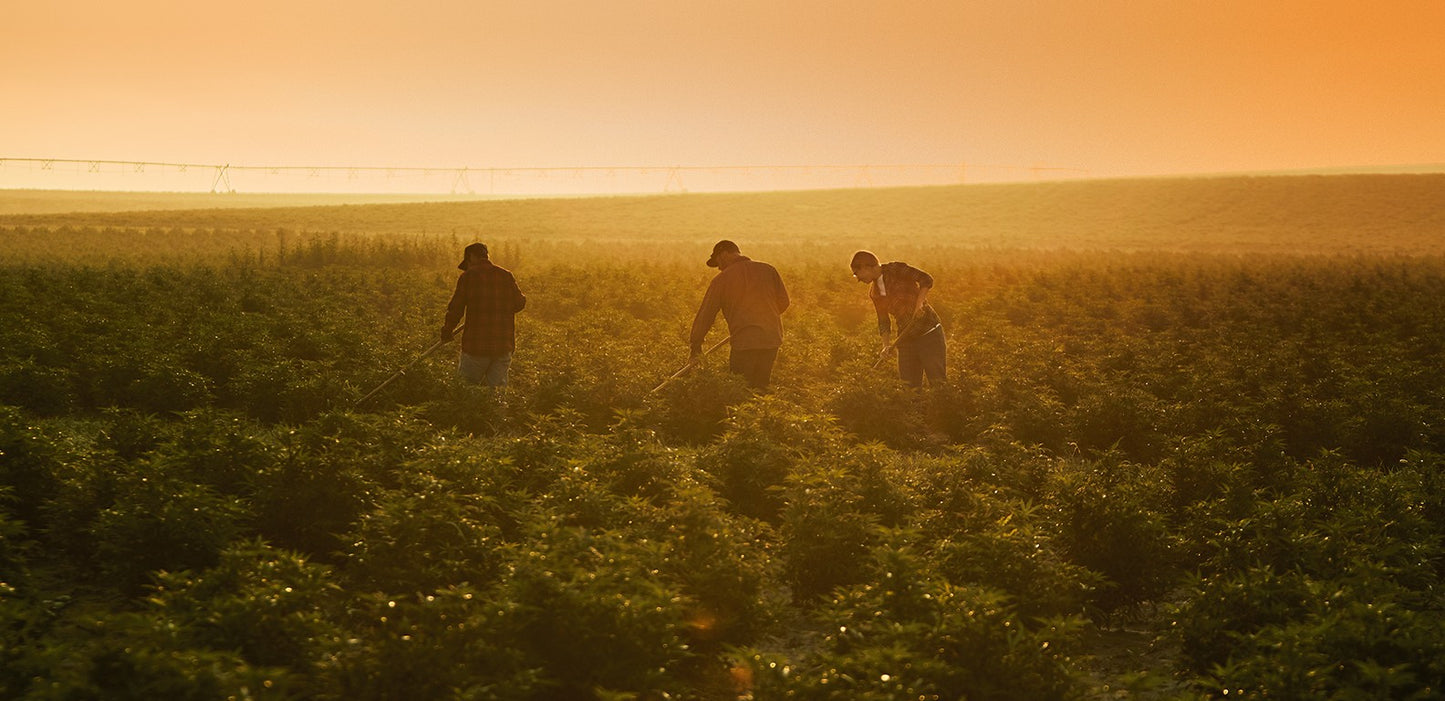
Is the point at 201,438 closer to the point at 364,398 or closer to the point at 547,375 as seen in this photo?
the point at 364,398

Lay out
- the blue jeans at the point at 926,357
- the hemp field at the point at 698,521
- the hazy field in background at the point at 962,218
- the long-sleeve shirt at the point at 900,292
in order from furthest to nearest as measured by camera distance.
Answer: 1. the hazy field in background at the point at 962,218
2. the blue jeans at the point at 926,357
3. the long-sleeve shirt at the point at 900,292
4. the hemp field at the point at 698,521

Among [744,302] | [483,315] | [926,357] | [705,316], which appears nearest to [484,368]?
[483,315]

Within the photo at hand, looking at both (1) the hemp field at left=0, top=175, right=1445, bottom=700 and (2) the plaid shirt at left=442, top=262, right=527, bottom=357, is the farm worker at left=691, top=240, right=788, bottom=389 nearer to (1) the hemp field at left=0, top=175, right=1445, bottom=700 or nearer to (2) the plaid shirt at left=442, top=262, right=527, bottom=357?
(1) the hemp field at left=0, top=175, right=1445, bottom=700

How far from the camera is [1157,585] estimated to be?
22.7ft

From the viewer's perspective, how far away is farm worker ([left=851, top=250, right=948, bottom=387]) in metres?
12.2

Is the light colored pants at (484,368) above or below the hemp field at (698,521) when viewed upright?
above

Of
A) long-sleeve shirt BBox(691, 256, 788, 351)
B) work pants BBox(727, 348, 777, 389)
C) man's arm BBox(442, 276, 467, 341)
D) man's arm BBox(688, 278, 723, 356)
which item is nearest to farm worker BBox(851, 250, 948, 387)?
long-sleeve shirt BBox(691, 256, 788, 351)

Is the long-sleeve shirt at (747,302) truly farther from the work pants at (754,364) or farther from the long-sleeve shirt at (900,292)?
the long-sleeve shirt at (900,292)

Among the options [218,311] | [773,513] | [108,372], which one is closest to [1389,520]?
[773,513]

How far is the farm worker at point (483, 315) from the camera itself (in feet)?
36.9

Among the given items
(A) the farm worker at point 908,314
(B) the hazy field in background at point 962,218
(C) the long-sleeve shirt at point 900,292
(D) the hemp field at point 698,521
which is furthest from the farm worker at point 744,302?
(B) the hazy field in background at point 962,218

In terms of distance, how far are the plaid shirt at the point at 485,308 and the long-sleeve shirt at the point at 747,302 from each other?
1.86 meters

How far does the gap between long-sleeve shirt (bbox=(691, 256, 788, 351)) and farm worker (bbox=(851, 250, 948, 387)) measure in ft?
3.29

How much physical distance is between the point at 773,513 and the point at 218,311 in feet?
43.3
